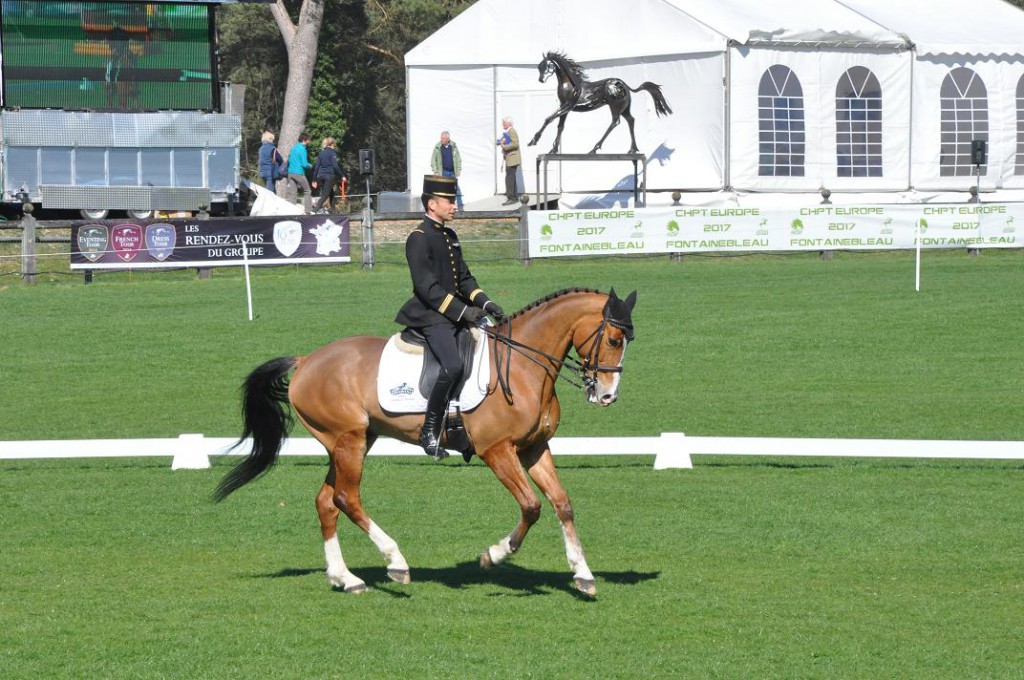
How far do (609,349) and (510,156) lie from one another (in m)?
28.8

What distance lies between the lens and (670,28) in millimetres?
36844

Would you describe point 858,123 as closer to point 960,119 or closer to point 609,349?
point 960,119

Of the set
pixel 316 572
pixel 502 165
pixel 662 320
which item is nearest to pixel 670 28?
pixel 502 165

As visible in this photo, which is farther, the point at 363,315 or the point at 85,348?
the point at 363,315

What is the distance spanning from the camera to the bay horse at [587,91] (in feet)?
119

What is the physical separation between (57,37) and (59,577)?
2950cm

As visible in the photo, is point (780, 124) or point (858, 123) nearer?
point (780, 124)

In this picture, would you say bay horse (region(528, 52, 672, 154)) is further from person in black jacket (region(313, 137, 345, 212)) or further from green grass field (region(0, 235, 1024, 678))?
green grass field (region(0, 235, 1024, 678))

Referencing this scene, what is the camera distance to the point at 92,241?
98.6ft

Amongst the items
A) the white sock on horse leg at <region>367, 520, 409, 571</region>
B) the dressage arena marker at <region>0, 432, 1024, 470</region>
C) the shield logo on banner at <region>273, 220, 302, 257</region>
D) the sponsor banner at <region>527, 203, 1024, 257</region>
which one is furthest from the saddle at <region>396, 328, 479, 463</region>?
the sponsor banner at <region>527, 203, 1024, 257</region>

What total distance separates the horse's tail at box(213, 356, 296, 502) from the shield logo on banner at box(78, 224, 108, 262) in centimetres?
2087

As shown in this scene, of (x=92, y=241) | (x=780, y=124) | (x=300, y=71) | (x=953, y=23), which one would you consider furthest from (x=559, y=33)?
(x=92, y=241)

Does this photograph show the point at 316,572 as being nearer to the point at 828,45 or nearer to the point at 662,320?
the point at 662,320

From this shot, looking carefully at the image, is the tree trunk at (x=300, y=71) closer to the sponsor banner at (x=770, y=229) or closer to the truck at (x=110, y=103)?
the truck at (x=110, y=103)
